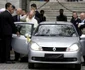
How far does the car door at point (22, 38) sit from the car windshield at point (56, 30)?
26.5 inches

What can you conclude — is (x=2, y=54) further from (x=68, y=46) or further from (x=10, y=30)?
(x=68, y=46)

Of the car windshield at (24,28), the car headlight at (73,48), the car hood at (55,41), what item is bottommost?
the car headlight at (73,48)

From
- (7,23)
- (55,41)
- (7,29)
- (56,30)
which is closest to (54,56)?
(55,41)

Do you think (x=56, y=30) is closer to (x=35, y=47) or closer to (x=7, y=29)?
(x=35, y=47)

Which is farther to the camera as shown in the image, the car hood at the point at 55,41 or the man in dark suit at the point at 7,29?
the man in dark suit at the point at 7,29

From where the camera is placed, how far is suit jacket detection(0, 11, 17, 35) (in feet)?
41.5

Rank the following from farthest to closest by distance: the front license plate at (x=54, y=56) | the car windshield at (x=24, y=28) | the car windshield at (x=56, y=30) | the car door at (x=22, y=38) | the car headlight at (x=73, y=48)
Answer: the car windshield at (x=24, y=28) → the car door at (x=22, y=38) → the car windshield at (x=56, y=30) → the car headlight at (x=73, y=48) → the front license plate at (x=54, y=56)

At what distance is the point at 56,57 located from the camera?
10.8 m

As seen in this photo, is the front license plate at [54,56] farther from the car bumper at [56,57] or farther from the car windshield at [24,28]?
the car windshield at [24,28]

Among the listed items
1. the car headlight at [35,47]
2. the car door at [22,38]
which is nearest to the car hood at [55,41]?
the car headlight at [35,47]

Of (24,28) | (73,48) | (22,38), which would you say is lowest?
(73,48)

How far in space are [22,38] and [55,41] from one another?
1.84m

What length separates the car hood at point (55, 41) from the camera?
11.0 metres

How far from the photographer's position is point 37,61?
36.0 ft
